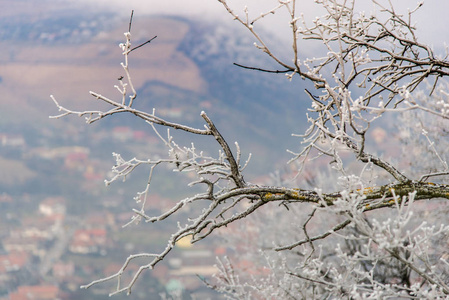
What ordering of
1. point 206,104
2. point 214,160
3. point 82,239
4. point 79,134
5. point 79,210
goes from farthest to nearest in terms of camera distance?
point 206,104 < point 79,134 < point 79,210 < point 82,239 < point 214,160

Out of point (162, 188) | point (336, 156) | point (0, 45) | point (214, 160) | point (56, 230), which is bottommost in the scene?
point (56, 230)

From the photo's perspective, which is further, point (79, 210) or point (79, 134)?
point (79, 134)

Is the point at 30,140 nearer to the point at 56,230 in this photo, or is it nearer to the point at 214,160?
the point at 56,230

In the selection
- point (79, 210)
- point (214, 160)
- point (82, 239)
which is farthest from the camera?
point (79, 210)

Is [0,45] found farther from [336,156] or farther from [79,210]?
[336,156]

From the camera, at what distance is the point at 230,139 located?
452 feet

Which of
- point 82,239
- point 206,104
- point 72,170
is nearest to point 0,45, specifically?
point 72,170

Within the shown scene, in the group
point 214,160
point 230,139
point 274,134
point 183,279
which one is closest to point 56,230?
point 183,279

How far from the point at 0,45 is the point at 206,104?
5687 cm

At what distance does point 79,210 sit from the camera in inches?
4038

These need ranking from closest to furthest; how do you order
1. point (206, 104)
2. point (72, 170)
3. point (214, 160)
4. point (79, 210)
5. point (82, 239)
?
point (214, 160) → point (82, 239) → point (79, 210) → point (72, 170) → point (206, 104)

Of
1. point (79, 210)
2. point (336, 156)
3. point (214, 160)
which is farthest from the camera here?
point (79, 210)

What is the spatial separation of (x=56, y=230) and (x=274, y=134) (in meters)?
66.2

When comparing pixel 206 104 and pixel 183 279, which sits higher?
pixel 206 104
